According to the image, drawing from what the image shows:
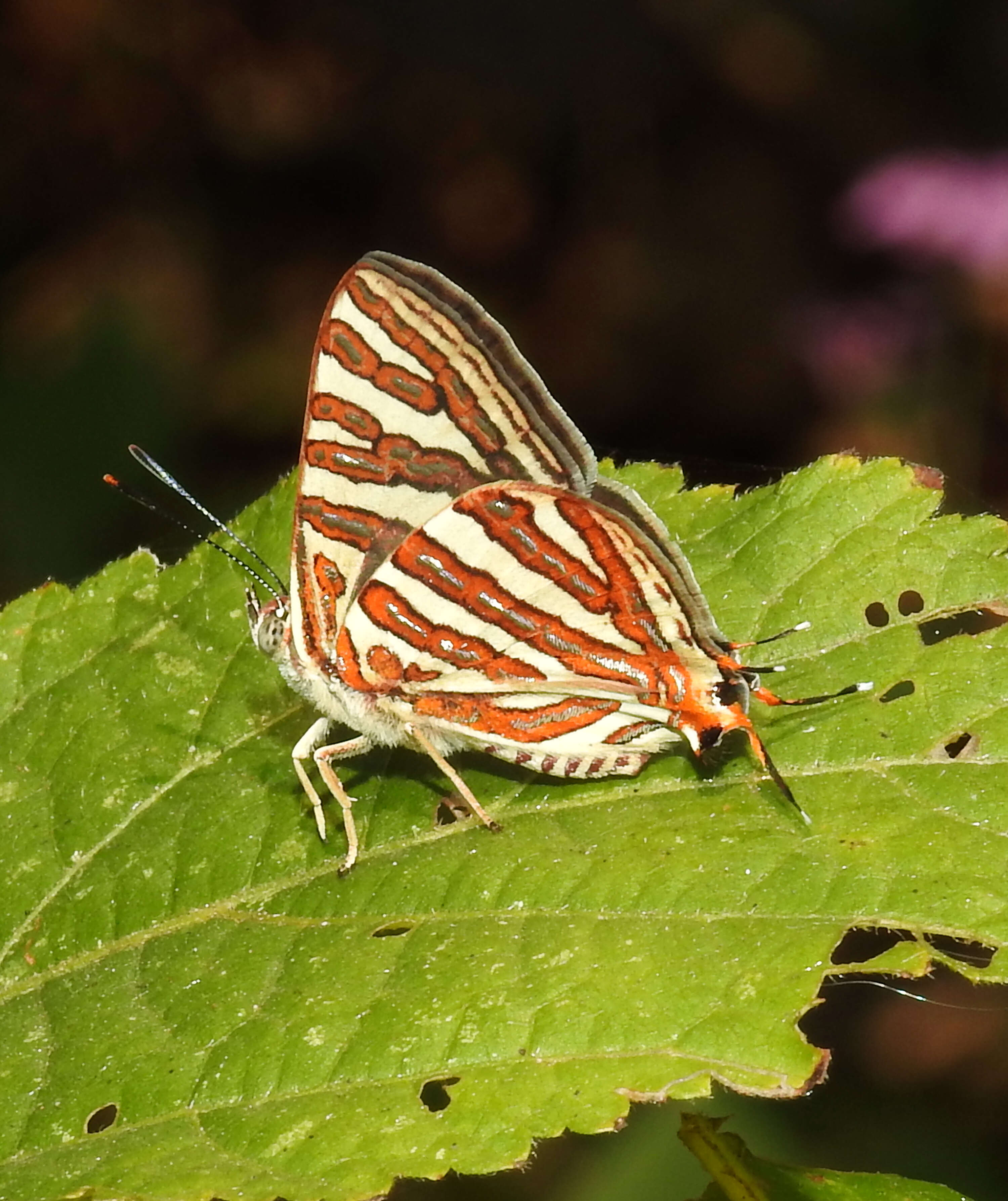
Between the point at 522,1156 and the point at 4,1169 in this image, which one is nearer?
the point at 522,1156

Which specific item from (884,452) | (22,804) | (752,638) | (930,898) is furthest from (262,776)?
(884,452)

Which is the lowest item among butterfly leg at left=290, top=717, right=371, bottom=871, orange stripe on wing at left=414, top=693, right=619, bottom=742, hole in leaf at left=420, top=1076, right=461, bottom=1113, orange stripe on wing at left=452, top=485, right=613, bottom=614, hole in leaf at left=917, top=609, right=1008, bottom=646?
hole in leaf at left=917, top=609, right=1008, bottom=646

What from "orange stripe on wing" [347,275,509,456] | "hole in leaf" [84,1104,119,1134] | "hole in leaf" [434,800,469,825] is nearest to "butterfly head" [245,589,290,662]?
"hole in leaf" [434,800,469,825]

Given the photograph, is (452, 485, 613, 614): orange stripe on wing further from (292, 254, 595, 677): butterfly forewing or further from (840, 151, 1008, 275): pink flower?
(840, 151, 1008, 275): pink flower

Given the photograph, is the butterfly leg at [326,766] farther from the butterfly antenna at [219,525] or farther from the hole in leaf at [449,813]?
the butterfly antenna at [219,525]

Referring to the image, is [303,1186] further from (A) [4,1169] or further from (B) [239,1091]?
(A) [4,1169]

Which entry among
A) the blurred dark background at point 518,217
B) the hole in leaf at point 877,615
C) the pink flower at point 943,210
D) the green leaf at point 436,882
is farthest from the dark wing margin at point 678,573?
the pink flower at point 943,210

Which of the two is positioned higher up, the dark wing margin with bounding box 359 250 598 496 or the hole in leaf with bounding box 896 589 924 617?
the dark wing margin with bounding box 359 250 598 496
